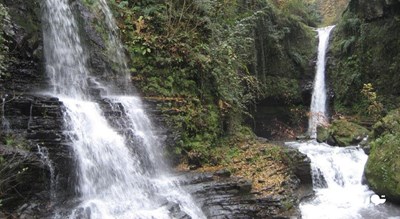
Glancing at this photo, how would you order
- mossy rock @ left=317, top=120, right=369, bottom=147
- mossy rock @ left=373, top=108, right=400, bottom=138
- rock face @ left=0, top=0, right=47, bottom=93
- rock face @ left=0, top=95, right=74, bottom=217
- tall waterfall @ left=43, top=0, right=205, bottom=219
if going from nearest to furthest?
rock face @ left=0, top=95, right=74, bottom=217
tall waterfall @ left=43, top=0, right=205, bottom=219
rock face @ left=0, top=0, right=47, bottom=93
mossy rock @ left=373, top=108, right=400, bottom=138
mossy rock @ left=317, top=120, right=369, bottom=147

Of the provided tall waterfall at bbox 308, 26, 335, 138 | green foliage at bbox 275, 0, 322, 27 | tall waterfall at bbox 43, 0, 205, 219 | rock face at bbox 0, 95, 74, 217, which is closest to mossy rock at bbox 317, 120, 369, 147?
tall waterfall at bbox 308, 26, 335, 138

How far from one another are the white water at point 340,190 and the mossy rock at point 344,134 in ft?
4.29

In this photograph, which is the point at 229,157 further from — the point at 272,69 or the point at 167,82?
the point at 272,69

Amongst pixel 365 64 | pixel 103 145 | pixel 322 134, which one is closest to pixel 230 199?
pixel 103 145

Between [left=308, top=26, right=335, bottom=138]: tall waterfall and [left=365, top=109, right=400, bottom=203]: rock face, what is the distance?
7955 millimetres

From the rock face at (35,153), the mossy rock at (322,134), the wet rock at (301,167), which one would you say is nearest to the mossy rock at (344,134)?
the mossy rock at (322,134)

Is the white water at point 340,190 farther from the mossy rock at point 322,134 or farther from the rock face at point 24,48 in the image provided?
the rock face at point 24,48

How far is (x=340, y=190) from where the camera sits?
10172mm

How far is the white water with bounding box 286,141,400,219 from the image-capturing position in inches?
326

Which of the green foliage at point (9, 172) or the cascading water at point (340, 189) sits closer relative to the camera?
the green foliage at point (9, 172)

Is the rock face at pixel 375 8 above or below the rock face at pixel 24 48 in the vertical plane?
above

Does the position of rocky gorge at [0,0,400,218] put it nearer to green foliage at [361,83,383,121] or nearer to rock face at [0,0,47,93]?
rock face at [0,0,47,93]

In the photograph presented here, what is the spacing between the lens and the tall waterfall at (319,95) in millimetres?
18589

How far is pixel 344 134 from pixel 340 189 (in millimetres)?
4055
